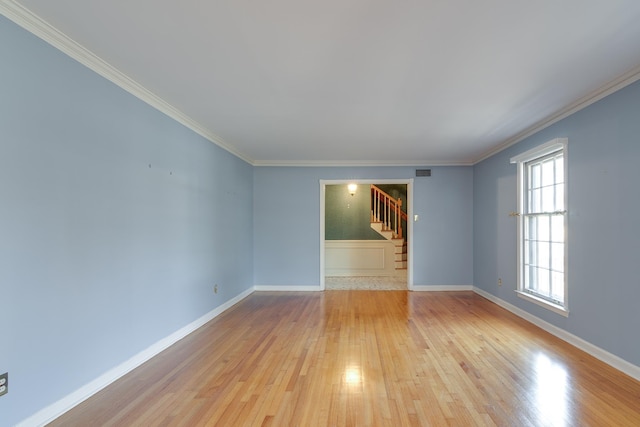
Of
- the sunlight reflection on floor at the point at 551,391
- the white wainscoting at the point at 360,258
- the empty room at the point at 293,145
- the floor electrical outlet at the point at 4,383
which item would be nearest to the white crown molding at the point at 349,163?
the empty room at the point at 293,145

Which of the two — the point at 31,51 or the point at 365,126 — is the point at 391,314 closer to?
the point at 365,126

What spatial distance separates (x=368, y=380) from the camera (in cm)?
247

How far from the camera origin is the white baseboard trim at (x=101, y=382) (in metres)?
1.88

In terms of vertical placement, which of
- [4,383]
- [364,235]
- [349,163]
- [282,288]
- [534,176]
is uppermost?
[349,163]

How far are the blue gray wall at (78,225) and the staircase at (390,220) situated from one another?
5503 millimetres

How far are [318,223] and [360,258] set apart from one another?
254 centimetres

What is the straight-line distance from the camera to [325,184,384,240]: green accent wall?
26.8ft

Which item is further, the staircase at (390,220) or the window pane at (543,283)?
the staircase at (390,220)

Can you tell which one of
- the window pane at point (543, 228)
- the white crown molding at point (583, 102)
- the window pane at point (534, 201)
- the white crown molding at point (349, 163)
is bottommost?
the window pane at point (543, 228)

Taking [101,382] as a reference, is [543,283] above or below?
above

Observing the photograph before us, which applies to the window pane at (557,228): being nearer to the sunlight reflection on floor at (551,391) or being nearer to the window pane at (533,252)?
the window pane at (533,252)

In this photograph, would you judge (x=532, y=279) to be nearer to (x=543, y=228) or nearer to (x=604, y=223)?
(x=543, y=228)

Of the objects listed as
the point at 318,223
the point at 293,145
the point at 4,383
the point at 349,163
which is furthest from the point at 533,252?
the point at 4,383

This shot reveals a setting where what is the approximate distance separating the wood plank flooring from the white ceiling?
2540 millimetres
